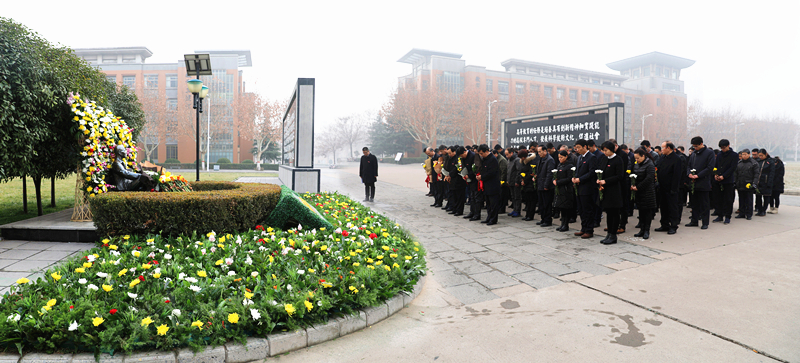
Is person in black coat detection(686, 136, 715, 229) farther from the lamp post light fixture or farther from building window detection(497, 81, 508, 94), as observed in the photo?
building window detection(497, 81, 508, 94)

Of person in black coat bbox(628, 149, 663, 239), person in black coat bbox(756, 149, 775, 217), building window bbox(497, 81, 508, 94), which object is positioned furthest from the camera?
building window bbox(497, 81, 508, 94)

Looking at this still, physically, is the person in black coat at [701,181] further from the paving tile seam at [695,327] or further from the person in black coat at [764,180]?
the paving tile seam at [695,327]

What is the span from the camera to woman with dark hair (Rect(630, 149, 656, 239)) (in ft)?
23.7

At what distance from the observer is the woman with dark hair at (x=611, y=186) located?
6.83 meters

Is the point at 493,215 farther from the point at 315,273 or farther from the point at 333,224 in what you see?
the point at 315,273

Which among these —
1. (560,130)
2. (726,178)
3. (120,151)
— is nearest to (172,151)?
(120,151)

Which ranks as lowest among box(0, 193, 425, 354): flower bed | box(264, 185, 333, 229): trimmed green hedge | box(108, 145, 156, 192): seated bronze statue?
box(0, 193, 425, 354): flower bed

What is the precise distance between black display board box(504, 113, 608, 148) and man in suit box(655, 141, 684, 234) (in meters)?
4.21

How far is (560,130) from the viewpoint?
13.8 meters

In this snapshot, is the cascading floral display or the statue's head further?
the statue's head

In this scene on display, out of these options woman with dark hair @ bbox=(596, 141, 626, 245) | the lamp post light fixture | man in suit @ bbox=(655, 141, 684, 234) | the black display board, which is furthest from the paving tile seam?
the lamp post light fixture

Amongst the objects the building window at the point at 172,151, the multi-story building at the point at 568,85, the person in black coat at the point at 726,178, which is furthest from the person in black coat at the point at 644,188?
the building window at the point at 172,151

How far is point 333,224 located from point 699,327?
487 cm

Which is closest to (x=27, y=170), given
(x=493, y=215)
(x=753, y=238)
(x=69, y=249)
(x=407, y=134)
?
(x=69, y=249)
